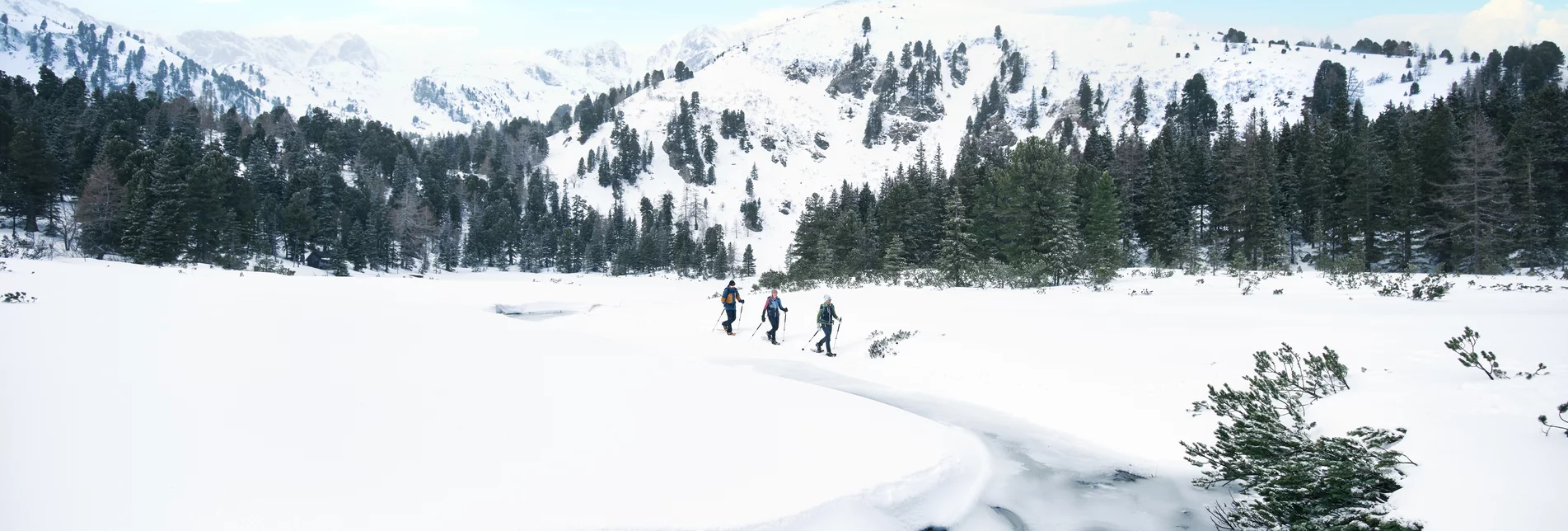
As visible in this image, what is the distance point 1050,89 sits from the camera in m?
161

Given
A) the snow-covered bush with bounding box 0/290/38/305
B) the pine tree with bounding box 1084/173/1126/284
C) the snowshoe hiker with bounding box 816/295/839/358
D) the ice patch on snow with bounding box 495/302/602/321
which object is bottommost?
the ice patch on snow with bounding box 495/302/602/321

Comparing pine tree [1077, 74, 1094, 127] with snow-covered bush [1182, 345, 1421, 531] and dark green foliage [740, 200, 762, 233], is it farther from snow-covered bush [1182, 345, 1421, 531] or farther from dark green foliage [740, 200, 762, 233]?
snow-covered bush [1182, 345, 1421, 531]

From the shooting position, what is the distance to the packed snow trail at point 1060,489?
7.04 meters

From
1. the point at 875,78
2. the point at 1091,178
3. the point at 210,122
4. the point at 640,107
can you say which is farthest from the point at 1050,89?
the point at 210,122

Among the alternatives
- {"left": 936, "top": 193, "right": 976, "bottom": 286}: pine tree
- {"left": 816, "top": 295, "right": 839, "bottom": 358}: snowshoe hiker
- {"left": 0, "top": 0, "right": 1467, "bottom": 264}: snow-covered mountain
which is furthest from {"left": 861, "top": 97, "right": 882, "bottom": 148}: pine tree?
{"left": 816, "top": 295, "right": 839, "bottom": 358}: snowshoe hiker

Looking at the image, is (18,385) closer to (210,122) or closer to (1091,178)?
(1091,178)

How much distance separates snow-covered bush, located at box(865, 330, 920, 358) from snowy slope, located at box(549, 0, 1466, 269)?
95.2 metres

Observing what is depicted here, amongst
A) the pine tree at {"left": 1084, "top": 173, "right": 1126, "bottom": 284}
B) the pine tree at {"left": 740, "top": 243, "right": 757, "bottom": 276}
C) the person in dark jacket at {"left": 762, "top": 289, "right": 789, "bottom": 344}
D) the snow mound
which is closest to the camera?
the snow mound

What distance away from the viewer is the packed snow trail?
7.04 m

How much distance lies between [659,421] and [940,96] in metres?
181

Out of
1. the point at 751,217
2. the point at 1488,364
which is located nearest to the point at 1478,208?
the point at 1488,364

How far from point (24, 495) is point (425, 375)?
4108mm

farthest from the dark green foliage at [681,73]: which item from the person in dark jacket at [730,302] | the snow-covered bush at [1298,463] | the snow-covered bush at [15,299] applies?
the snow-covered bush at [1298,463]

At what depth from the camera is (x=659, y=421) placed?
25.3 feet
